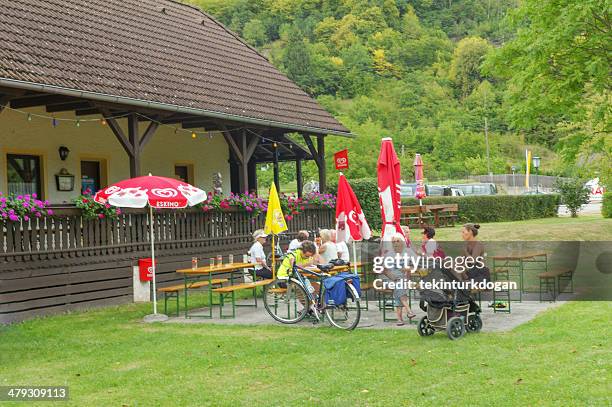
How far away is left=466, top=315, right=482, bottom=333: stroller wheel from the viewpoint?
9344mm

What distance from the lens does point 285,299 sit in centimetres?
1191

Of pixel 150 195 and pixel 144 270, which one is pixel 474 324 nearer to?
pixel 150 195

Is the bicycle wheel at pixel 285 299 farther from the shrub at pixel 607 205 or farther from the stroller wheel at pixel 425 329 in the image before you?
the shrub at pixel 607 205

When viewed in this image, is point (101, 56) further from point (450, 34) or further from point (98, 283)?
point (450, 34)

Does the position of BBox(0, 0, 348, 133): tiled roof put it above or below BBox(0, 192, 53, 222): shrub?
above

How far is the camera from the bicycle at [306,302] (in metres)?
10.1

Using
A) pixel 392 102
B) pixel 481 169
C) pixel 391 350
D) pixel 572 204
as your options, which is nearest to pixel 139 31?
pixel 391 350

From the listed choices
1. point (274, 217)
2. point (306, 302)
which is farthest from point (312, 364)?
point (274, 217)

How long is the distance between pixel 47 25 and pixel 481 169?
67928 millimetres

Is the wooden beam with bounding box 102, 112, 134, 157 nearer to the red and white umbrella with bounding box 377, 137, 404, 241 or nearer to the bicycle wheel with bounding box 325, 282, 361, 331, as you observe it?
the red and white umbrella with bounding box 377, 137, 404, 241

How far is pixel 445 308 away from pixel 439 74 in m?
114

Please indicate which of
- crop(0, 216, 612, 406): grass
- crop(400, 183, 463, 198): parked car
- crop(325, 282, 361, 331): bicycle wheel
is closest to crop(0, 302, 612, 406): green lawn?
crop(0, 216, 612, 406): grass

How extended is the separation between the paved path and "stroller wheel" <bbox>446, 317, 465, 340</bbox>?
602 millimetres

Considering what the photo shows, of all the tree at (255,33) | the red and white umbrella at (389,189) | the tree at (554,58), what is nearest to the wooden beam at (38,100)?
the red and white umbrella at (389,189)
